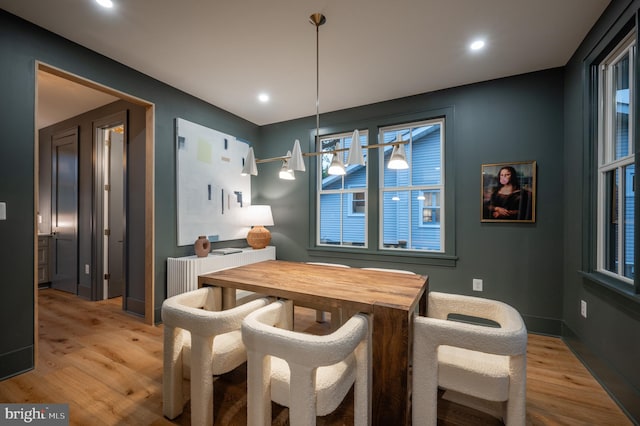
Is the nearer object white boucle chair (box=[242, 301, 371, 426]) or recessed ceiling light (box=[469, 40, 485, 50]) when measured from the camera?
white boucle chair (box=[242, 301, 371, 426])

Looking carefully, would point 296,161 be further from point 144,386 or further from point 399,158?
point 144,386

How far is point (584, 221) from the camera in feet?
7.15

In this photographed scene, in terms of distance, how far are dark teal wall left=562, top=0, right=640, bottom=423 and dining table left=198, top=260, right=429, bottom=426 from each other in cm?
117

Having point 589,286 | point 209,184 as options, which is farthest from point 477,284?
point 209,184

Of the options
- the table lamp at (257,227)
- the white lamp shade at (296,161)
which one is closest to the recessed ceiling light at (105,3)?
the white lamp shade at (296,161)

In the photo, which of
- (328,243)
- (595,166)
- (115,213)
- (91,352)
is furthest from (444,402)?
(115,213)

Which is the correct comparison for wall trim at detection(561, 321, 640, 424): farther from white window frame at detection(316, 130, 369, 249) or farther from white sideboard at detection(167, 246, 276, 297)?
white sideboard at detection(167, 246, 276, 297)

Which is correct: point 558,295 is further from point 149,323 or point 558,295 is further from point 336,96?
point 149,323

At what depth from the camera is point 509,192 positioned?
277cm

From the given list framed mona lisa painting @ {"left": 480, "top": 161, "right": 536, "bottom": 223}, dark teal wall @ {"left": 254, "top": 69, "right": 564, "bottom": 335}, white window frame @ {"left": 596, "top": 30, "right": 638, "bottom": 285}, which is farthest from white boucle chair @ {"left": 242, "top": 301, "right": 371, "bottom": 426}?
framed mona lisa painting @ {"left": 480, "top": 161, "right": 536, "bottom": 223}

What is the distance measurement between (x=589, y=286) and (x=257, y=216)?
3.45 metres

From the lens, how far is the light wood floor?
1.59 metres

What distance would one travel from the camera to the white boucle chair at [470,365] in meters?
1.22

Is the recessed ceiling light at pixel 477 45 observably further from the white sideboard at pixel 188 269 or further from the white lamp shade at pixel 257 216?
the white sideboard at pixel 188 269
